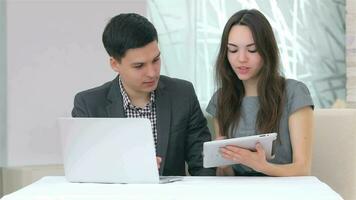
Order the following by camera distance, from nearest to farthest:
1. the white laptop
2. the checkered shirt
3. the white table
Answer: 1. the white table
2. the white laptop
3. the checkered shirt

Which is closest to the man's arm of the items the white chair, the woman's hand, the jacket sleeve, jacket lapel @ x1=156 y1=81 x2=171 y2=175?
jacket lapel @ x1=156 y1=81 x2=171 y2=175

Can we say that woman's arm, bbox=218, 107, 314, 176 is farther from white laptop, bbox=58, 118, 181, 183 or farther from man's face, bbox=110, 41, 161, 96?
man's face, bbox=110, 41, 161, 96

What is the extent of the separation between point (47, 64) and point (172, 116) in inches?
36.7

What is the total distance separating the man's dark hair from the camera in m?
2.02

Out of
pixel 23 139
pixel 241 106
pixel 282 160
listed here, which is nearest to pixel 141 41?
pixel 241 106

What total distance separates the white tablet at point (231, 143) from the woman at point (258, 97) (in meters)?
0.23

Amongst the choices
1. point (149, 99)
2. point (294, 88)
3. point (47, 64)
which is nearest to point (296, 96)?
point (294, 88)

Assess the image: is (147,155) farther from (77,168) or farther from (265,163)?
(265,163)

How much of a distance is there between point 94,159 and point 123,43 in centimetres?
52

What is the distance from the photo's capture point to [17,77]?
2.78 m

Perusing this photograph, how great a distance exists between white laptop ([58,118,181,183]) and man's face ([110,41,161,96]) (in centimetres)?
44

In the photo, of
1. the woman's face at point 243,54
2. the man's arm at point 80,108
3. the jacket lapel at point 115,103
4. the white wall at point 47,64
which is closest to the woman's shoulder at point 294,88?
the woman's face at point 243,54

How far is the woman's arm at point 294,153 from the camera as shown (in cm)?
177

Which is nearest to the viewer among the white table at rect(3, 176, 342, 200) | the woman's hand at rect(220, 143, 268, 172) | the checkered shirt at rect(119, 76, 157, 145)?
the white table at rect(3, 176, 342, 200)
